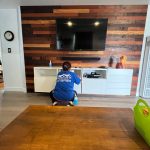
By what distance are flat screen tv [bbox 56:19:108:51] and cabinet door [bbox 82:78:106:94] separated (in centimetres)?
82

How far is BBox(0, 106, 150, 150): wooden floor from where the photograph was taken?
0.72 metres

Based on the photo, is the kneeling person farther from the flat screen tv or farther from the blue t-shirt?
the flat screen tv

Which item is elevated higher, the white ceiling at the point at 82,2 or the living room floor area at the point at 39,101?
the white ceiling at the point at 82,2

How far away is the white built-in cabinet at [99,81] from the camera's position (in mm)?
3709

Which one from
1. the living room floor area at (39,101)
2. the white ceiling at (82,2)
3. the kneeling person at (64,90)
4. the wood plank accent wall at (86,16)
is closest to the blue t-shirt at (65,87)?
the kneeling person at (64,90)

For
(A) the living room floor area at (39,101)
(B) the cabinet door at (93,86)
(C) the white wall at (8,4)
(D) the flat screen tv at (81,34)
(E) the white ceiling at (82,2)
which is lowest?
(A) the living room floor area at (39,101)

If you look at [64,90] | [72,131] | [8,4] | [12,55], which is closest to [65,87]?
[64,90]

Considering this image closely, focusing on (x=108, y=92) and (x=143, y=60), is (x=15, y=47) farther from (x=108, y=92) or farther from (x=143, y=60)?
(x=143, y=60)

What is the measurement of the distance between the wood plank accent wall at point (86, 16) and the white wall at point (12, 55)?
19 cm

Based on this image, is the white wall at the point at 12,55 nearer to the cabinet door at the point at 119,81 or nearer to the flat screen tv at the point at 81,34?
the flat screen tv at the point at 81,34

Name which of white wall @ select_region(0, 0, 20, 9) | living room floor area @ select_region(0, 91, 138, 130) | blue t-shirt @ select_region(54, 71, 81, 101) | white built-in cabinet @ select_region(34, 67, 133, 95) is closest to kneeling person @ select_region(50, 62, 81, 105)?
blue t-shirt @ select_region(54, 71, 81, 101)

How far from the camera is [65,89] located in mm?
2322

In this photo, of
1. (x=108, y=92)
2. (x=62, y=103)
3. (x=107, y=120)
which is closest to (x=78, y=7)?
(x=108, y=92)

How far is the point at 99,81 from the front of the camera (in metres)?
3.74
